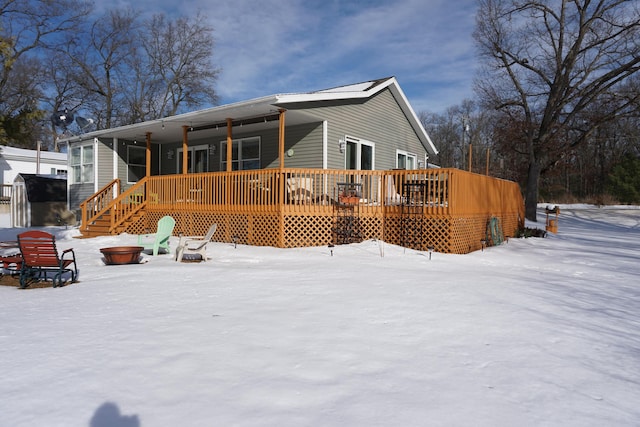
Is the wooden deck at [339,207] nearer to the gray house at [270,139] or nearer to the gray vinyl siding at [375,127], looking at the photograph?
the gray house at [270,139]

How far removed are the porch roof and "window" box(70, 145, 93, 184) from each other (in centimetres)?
43

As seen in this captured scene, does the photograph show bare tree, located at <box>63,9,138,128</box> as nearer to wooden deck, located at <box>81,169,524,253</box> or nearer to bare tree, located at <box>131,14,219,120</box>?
bare tree, located at <box>131,14,219,120</box>

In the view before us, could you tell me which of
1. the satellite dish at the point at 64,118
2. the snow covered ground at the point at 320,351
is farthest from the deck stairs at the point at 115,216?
the satellite dish at the point at 64,118

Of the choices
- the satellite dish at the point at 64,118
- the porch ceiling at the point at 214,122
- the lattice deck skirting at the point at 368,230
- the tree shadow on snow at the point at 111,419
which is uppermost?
the satellite dish at the point at 64,118

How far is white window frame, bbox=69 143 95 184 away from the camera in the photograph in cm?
1702

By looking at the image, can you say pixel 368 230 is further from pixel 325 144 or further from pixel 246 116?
pixel 246 116

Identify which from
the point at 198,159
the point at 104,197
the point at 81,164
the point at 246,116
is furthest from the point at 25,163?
the point at 246,116

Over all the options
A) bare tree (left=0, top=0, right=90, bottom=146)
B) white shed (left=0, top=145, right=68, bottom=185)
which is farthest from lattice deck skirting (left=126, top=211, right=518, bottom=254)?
white shed (left=0, top=145, right=68, bottom=185)

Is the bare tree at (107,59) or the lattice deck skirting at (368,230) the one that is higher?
the bare tree at (107,59)

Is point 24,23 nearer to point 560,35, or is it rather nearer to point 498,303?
point 498,303

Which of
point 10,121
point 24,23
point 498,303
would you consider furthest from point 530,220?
point 24,23

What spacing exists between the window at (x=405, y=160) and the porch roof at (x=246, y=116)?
4.82 ft

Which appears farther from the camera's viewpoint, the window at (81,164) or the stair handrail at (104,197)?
the window at (81,164)

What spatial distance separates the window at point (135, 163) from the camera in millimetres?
17359
